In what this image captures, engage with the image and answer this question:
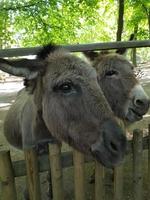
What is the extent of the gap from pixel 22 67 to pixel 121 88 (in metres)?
1.46

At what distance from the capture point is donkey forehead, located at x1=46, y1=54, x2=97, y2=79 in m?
2.81

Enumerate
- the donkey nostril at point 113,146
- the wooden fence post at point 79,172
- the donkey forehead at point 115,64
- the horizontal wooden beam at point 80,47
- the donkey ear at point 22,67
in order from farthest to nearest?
the donkey forehead at point 115,64
the horizontal wooden beam at point 80,47
the wooden fence post at point 79,172
the donkey ear at point 22,67
the donkey nostril at point 113,146

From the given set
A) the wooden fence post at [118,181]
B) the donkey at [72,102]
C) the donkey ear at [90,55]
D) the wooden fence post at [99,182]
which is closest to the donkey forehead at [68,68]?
the donkey at [72,102]

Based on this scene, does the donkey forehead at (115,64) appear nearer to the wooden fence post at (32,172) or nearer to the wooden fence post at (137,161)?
the wooden fence post at (137,161)

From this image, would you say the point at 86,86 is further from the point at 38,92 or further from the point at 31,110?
the point at 31,110

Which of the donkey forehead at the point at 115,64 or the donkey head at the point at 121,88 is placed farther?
the donkey forehead at the point at 115,64

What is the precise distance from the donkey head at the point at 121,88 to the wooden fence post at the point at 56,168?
1226mm

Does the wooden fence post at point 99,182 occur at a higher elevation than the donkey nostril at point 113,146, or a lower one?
lower

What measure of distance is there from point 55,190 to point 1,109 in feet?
21.9

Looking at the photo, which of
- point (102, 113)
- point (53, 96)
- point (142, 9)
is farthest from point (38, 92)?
point (142, 9)

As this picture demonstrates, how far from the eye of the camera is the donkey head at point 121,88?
12.3ft

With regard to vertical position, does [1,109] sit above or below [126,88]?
below

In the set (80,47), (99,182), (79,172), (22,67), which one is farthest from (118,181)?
(80,47)

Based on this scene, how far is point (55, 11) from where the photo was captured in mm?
10375
